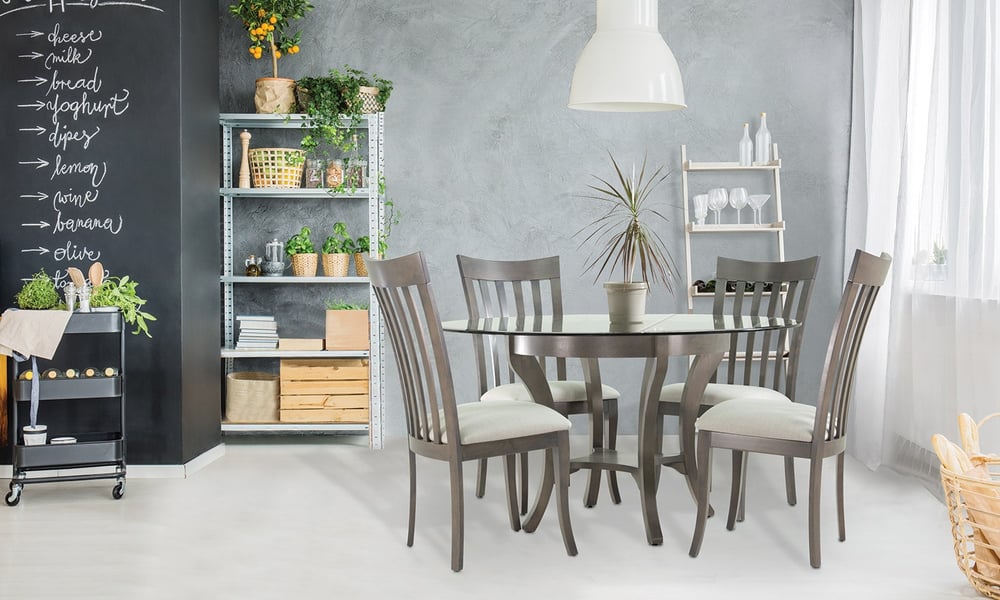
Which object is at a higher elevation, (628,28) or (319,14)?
(319,14)

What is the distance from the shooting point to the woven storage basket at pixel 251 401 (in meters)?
4.63

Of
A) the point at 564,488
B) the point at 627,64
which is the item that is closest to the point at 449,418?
the point at 564,488

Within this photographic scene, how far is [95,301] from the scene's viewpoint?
12.3 feet

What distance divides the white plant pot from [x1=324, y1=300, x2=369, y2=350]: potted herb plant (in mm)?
1812

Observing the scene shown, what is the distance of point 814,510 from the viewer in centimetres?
273

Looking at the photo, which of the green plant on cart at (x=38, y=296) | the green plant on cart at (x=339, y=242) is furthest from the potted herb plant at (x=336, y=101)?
the green plant on cart at (x=38, y=296)

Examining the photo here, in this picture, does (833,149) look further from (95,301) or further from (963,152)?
(95,301)

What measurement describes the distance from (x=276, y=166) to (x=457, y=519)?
2581mm

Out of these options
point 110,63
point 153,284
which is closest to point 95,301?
point 153,284

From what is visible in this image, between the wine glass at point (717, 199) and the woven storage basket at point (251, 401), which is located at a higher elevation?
the wine glass at point (717, 199)

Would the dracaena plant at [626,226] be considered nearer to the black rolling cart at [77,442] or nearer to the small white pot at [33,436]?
the black rolling cart at [77,442]

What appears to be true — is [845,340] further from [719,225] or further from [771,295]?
[719,225]

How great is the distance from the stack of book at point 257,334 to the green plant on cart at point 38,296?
1084 mm

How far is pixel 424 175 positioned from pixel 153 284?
1612 mm
